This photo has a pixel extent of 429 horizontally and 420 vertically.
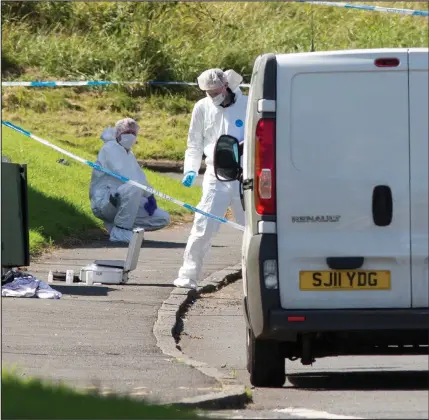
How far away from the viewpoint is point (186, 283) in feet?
45.3

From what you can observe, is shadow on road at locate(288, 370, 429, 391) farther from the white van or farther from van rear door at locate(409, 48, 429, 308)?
van rear door at locate(409, 48, 429, 308)

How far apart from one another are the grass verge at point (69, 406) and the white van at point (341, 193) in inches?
45.7

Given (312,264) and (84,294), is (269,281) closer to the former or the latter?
(312,264)

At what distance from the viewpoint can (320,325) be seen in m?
8.09

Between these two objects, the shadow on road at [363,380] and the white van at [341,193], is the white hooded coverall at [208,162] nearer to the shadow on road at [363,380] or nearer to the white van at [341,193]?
the shadow on road at [363,380]

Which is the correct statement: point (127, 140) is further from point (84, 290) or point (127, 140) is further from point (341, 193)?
point (341, 193)

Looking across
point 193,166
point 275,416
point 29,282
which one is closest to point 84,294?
point 29,282

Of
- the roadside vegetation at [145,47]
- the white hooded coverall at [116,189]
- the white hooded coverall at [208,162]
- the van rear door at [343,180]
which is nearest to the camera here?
the van rear door at [343,180]

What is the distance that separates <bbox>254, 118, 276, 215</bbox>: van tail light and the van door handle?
21.7 inches

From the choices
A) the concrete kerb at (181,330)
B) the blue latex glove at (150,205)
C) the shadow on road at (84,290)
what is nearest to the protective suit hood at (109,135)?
the blue latex glove at (150,205)

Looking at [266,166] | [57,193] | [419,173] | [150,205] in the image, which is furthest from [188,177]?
[57,193]

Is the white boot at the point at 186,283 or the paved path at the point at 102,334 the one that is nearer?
the paved path at the point at 102,334

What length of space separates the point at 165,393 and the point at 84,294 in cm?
531

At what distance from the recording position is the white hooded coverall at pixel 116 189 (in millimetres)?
18219
